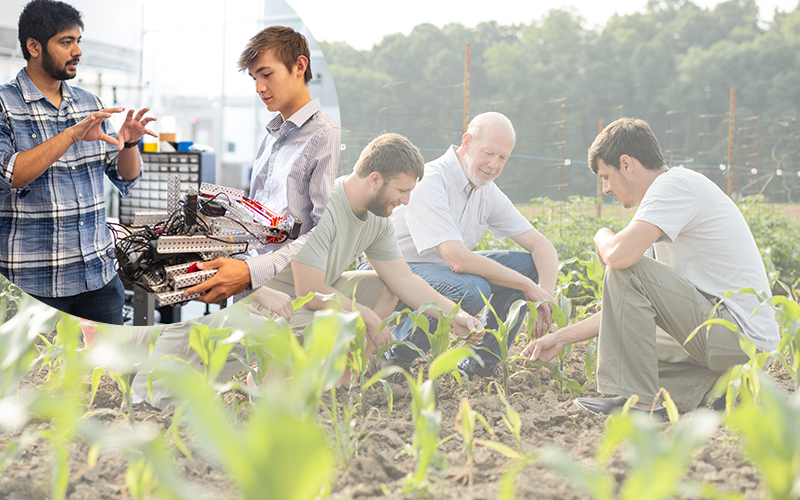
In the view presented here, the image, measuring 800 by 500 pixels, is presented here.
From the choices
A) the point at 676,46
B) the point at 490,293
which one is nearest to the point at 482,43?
the point at 676,46

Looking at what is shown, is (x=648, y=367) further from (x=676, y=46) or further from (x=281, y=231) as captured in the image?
(x=676, y=46)

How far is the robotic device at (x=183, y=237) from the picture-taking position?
147 centimetres

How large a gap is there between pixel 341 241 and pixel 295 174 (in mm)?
455

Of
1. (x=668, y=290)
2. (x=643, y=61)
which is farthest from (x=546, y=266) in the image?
(x=643, y=61)

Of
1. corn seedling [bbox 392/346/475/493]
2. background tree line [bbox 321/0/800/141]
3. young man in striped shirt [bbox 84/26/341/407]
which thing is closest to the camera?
corn seedling [bbox 392/346/475/493]

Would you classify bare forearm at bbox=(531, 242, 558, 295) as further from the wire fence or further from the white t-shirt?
the wire fence

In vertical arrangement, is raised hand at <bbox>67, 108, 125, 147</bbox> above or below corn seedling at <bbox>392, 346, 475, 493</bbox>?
above

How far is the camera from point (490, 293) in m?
2.36

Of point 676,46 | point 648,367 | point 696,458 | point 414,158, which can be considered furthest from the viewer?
point 676,46

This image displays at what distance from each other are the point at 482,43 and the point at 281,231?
27319mm

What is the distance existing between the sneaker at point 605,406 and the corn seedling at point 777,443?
97cm

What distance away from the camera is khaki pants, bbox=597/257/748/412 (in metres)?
1.89

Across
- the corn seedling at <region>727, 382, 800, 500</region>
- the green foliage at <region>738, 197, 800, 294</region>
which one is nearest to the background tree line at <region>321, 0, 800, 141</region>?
the green foliage at <region>738, 197, 800, 294</region>

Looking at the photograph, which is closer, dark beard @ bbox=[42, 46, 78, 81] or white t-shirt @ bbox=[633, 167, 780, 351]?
dark beard @ bbox=[42, 46, 78, 81]
